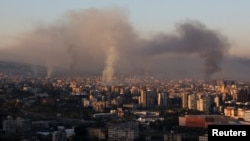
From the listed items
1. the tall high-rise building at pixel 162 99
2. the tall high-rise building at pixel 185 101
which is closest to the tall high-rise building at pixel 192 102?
the tall high-rise building at pixel 185 101

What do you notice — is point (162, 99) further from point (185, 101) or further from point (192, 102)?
point (192, 102)

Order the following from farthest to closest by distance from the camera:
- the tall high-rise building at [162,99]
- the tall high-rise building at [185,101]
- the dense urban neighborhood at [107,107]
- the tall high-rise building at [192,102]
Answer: the tall high-rise building at [162,99] < the tall high-rise building at [185,101] < the tall high-rise building at [192,102] < the dense urban neighborhood at [107,107]

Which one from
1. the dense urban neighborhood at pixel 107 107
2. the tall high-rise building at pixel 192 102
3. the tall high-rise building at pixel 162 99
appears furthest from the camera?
the tall high-rise building at pixel 162 99

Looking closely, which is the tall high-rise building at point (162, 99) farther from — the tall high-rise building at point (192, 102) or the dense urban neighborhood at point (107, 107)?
the tall high-rise building at point (192, 102)

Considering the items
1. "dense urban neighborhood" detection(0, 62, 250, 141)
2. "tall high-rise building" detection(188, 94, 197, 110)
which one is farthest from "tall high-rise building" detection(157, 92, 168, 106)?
"tall high-rise building" detection(188, 94, 197, 110)

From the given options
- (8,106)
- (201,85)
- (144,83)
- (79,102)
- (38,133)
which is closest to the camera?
(38,133)

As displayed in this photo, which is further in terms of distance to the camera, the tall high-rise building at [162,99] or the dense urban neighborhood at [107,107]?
the tall high-rise building at [162,99]

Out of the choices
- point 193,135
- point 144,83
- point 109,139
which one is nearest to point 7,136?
point 109,139

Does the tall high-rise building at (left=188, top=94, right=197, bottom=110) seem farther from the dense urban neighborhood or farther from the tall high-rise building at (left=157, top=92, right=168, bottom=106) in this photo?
the tall high-rise building at (left=157, top=92, right=168, bottom=106)

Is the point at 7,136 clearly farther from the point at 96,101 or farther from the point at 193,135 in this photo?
the point at 96,101

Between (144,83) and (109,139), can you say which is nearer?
(109,139)

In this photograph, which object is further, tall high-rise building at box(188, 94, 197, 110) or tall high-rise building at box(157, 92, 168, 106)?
tall high-rise building at box(157, 92, 168, 106)
